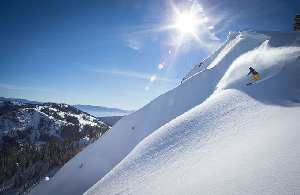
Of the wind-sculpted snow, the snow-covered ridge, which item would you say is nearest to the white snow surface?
the wind-sculpted snow

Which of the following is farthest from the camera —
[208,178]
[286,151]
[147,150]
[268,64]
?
[268,64]

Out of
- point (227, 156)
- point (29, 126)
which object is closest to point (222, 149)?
point (227, 156)

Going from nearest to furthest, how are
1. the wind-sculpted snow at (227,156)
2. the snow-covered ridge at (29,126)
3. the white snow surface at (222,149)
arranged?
the wind-sculpted snow at (227,156), the white snow surface at (222,149), the snow-covered ridge at (29,126)

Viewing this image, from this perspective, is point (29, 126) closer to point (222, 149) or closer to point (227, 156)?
point (222, 149)

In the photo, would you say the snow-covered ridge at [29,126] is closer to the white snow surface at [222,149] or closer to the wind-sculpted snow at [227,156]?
the white snow surface at [222,149]

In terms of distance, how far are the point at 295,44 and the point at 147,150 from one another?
1660cm

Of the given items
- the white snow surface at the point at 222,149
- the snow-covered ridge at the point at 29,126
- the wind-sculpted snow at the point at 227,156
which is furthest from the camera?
the snow-covered ridge at the point at 29,126

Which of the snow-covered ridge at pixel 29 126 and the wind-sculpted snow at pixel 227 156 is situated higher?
the wind-sculpted snow at pixel 227 156

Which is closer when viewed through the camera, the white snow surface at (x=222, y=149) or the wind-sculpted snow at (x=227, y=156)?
the wind-sculpted snow at (x=227, y=156)

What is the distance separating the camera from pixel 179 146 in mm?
5152

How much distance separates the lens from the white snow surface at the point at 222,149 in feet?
7.99

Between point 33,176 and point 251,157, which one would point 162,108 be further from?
point 33,176

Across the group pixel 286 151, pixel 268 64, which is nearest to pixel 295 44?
pixel 268 64

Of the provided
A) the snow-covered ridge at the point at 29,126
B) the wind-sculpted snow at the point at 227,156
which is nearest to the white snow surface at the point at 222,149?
the wind-sculpted snow at the point at 227,156
